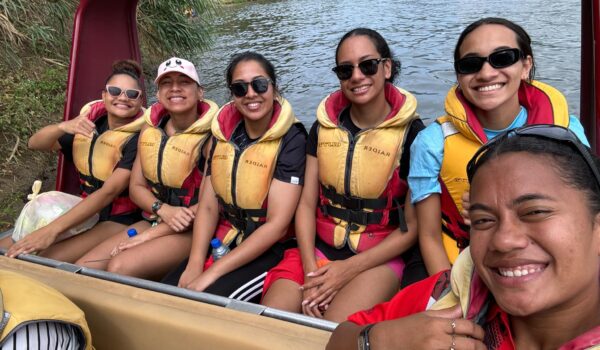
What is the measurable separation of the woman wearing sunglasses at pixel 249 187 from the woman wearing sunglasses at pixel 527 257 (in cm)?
110

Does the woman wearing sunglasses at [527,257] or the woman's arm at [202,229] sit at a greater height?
the woman wearing sunglasses at [527,257]

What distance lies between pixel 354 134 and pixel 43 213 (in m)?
1.66

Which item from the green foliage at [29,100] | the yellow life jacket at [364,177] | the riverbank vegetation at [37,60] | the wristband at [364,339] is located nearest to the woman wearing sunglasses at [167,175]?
the yellow life jacket at [364,177]

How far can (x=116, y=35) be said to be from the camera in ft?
11.1

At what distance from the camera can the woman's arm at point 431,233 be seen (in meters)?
1.80

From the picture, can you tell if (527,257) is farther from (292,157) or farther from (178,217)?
(178,217)

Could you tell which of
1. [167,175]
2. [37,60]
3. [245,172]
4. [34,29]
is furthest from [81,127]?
[37,60]

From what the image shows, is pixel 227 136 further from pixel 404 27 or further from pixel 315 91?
pixel 404 27

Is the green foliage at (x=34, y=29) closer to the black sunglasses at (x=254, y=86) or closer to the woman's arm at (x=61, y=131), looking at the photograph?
the woman's arm at (x=61, y=131)

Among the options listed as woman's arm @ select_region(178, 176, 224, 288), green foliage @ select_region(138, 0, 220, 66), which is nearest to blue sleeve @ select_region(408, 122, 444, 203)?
woman's arm @ select_region(178, 176, 224, 288)

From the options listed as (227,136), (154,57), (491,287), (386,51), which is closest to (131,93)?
(227,136)

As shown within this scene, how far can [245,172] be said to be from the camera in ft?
7.12

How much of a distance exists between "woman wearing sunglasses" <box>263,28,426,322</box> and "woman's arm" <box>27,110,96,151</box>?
1363 mm

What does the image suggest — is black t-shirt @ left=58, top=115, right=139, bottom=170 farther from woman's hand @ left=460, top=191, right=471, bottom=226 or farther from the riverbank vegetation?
woman's hand @ left=460, top=191, right=471, bottom=226
